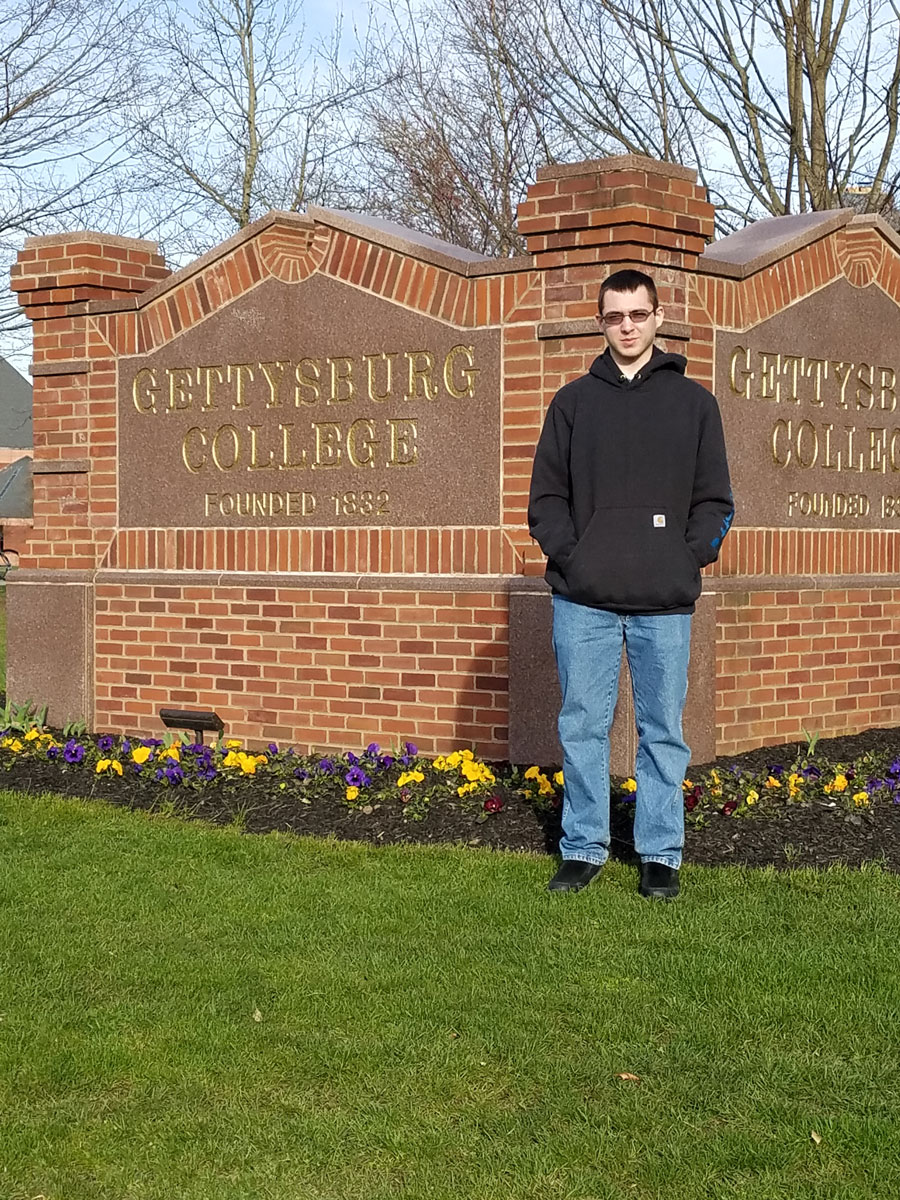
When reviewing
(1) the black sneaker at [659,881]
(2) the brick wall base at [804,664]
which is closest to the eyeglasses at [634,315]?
(1) the black sneaker at [659,881]

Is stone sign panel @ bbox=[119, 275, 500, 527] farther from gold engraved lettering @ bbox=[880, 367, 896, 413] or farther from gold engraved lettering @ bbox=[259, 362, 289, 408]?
gold engraved lettering @ bbox=[880, 367, 896, 413]

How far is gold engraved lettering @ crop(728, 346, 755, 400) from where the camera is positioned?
307 inches

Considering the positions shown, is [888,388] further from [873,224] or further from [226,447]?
[226,447]

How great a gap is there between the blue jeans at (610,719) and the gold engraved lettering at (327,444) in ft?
10.1

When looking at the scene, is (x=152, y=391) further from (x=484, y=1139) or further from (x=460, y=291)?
(x=484, y=1139)

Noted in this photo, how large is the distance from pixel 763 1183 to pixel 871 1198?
0.20 meters

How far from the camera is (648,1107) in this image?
142 inches

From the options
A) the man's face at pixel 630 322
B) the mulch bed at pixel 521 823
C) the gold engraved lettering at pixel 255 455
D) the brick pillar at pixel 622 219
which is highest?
the brick pillar at pixel 622 219

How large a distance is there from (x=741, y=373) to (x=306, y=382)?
7.22 feet

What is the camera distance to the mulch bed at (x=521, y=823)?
5977mm

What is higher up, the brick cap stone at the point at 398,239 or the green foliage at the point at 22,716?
the brick cap stone at the point at 398,239

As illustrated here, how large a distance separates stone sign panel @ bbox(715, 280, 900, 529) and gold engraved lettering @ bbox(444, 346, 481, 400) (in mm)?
1141

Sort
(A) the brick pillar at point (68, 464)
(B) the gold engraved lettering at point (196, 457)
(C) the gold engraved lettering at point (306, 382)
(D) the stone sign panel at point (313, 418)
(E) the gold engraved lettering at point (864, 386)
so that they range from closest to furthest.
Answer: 1. (D) the stone sign panel at point (313, 418)
2. (C) the gold engraved lettering at point (306, 382)
3. (E) the gold engraved lettering at point (864, 386)
4. (B) the gold engraved lettering at point (196, 457)
5. (A) the brick pillar at point (68, 464)

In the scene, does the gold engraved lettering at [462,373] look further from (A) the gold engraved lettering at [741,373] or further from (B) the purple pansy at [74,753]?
(B) the purple pansy at [74,753]
